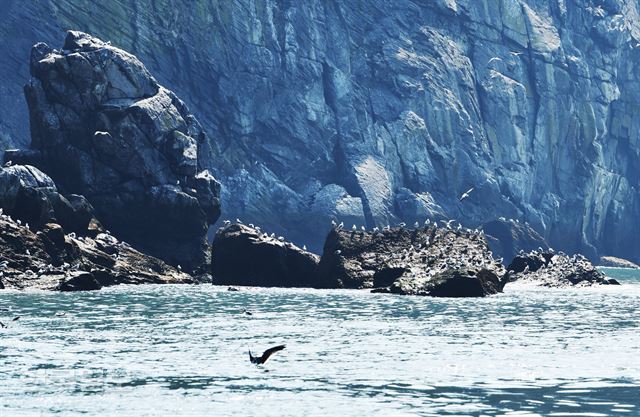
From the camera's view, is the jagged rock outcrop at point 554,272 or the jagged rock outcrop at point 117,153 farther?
the jagged rock outcrop at point 117,153

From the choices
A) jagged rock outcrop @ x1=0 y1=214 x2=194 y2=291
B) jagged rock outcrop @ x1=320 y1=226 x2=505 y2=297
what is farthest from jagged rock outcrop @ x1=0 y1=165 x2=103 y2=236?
jagged rock outcrop @ x1=320 y1=226 x2=505 y2=297

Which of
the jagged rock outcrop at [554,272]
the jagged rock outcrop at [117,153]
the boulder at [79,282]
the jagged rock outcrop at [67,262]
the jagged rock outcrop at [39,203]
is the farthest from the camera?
Answer: the jagged rock outcrop at [117,153]

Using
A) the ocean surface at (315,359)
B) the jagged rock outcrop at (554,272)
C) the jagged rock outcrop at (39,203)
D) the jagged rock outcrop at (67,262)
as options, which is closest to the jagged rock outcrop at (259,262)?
the jagged rock outcrop at (67,262)

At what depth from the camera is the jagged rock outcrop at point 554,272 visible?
159750 millimetres

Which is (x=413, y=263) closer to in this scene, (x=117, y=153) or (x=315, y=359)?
(x=117, y=153)

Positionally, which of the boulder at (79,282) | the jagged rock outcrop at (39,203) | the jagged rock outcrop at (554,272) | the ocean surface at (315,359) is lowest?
the ocean surface at (315,359)

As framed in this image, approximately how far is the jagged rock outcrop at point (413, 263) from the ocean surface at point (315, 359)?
16.4 m

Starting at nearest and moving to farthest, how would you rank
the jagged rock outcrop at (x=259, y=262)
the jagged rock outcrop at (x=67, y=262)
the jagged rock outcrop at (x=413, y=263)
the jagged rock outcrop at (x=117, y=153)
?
the jagged rock outcrop at (x=67, y=262), the jagged rock outcrop at (x=413, y=263), the jagged rock outcrop at (x=259, y=262), the jagged rock outcrop at (x=117, y=153)

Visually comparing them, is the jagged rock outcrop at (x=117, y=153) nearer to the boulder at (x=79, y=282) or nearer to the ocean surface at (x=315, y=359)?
the boulder at (x=79, y=282)

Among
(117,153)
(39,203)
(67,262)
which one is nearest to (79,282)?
(67,262)

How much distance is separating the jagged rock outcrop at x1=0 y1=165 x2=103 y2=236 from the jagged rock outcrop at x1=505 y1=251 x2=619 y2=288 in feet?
184

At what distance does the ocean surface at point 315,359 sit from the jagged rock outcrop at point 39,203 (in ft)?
100

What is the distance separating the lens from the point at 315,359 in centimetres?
6347

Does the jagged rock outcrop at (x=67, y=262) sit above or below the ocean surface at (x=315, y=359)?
above
